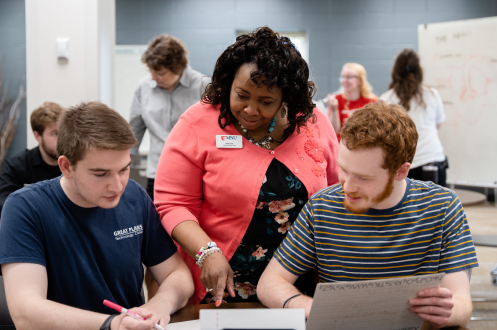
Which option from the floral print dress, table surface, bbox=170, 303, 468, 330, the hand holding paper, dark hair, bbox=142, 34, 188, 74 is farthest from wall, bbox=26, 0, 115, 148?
the hand holding paper

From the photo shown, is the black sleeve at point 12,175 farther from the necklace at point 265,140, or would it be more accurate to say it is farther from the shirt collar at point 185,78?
the necklace at point 265,140

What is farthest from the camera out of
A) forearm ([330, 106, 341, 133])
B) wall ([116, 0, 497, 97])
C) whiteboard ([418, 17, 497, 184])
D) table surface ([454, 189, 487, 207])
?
wall ([116, 0, 497, 97])

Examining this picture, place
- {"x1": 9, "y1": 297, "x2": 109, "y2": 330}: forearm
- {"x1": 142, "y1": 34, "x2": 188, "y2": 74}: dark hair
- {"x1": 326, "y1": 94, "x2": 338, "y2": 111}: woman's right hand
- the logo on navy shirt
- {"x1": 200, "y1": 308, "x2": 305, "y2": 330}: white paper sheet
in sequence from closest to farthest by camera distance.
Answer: {"x1": 200, "y1": 308, "x2": 305, "y2": 330}: white paper sheet < {"x1": 9, "y1": 297, "x2": 109, "y2": 330}: forearm < the logo on navy shirt < {"x1": 142, "y1": 34, "x2": 188, "y2": 74}: dark hair < {"x1": 326, "y1": 94, "x2": 338, "y2": 111}: woman's right hand

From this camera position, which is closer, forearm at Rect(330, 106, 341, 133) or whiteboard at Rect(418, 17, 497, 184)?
forearm at Rect(330, 106, 341, 133)

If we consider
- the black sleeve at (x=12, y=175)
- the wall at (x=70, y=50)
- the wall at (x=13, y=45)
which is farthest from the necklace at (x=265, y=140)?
the wall at (x=13, y=45)

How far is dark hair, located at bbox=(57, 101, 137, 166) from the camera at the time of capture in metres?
1.06

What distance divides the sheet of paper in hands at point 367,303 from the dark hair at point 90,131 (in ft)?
1.94

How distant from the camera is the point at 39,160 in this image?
2393mm

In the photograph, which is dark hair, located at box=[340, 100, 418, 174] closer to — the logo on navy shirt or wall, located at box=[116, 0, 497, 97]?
the logo on navy shirt

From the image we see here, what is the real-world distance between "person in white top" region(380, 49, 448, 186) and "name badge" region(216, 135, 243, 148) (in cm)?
225

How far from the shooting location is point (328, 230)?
1166mm

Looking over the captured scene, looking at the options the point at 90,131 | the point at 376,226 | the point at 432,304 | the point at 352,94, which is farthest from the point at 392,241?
the point at 352,94

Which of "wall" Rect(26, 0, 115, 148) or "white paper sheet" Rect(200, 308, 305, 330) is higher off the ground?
"wall" Rect(26, 0, 115, 148)

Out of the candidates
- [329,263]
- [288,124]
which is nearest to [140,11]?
[288,124]
